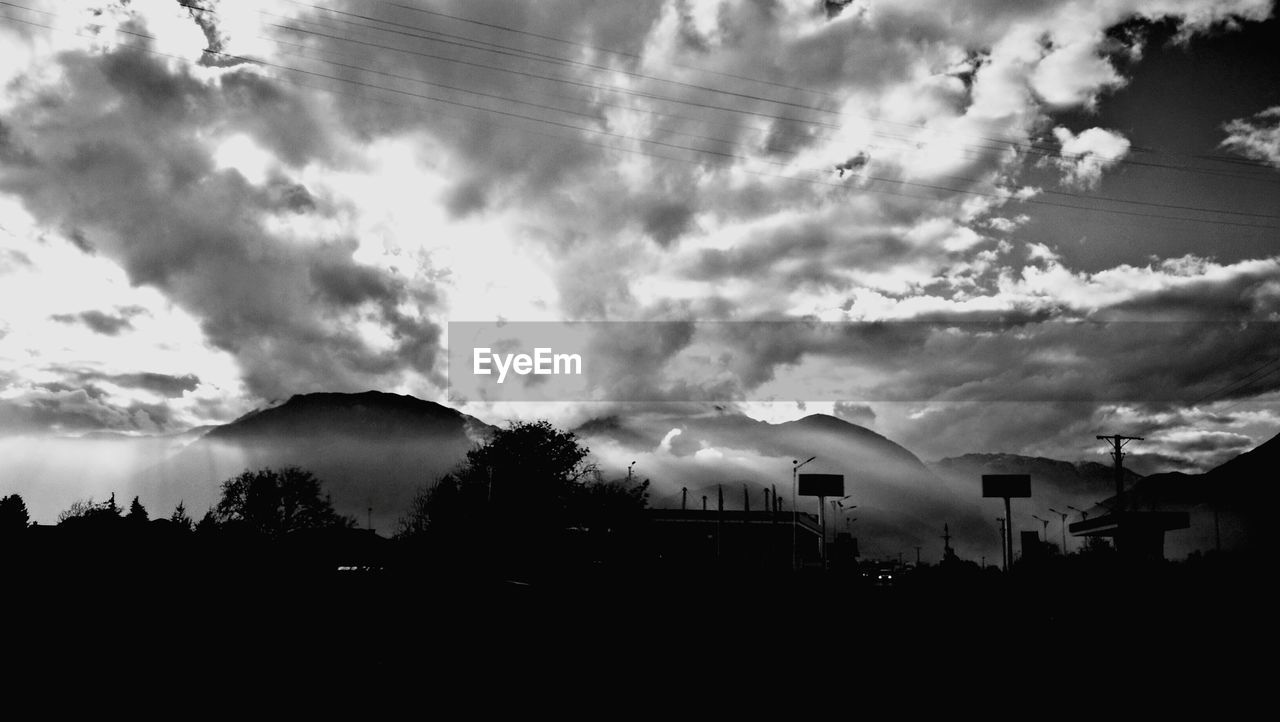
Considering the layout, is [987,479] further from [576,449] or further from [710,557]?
[576,449]

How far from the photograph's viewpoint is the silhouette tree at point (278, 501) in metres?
142

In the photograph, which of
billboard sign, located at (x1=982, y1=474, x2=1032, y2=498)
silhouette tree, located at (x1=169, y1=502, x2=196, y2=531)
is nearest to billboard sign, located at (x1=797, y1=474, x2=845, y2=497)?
billboard sign, located at (x1=982, y1=474, x2=1032, y2=498)

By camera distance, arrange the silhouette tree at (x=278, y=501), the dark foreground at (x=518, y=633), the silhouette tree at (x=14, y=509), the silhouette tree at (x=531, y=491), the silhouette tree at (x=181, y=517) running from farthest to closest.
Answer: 1. the silhouette tree at (x=278, y=501)
2. the silhouette tree at (x=531, y=491)
3. the silhouette tree at (x=181, y=517)
4. the silhouette tree at (x=14, y=509)
5. the dark foreground at (x=518, y=633)

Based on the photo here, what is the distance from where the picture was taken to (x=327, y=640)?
774 inches

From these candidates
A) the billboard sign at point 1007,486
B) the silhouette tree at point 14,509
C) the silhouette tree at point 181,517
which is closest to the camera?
the silhouette tree at point 14,509

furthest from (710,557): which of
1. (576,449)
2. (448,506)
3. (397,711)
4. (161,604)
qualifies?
(397,711)

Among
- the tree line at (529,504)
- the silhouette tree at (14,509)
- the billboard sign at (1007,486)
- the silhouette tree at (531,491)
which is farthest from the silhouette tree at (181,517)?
the billboard sign at (1007,486)

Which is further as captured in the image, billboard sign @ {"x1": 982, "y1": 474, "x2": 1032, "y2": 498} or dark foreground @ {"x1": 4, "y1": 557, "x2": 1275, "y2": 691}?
billboard sign @ {"x1": 982, "y1": 474, "x2": 1032, "y2": 498}

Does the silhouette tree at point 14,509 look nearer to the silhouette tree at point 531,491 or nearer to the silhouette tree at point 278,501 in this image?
the silhouette tree at point 531,491

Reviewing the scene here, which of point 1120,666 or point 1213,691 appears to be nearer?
point 1213,691

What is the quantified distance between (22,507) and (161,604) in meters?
45.8

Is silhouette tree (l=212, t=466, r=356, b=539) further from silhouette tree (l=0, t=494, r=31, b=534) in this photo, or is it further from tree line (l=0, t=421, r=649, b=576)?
silhouette tree (l=0, t=494, r=31, b=534)

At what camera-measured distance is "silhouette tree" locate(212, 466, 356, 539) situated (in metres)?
142

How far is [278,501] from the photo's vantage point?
145250 millimetres
